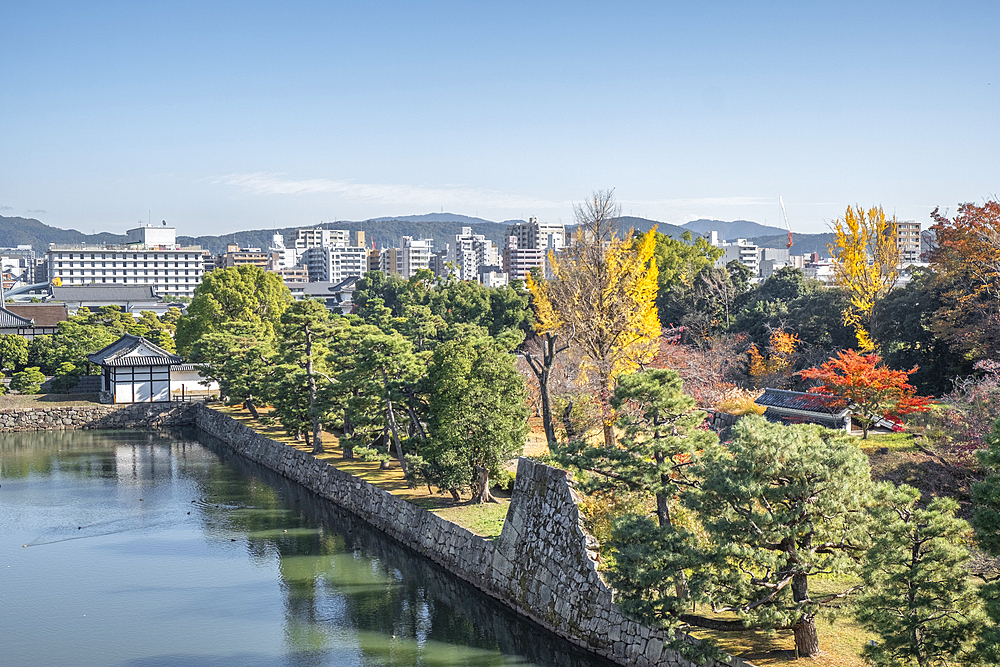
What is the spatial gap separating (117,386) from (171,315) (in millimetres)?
19292

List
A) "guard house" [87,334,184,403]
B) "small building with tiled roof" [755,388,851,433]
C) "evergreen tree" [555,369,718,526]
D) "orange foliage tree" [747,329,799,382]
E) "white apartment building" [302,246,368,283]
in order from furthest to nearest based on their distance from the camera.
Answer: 1. "white apartment building" [302,246,368,283]
2. "guard house" [87,334,184,403]
3. "orange foliage tree" [747,329,799,382]
4. "small building with tiled roof" [755,388,851,433]
5. "evergreen tree" [555,369,718,526]

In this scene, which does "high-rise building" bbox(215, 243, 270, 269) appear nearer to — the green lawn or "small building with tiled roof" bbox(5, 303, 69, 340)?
"small building with tiled roof" bbox(5, 303, 69, 340)

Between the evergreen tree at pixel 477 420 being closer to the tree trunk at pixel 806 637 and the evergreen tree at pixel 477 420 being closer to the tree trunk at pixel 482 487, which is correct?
the tree trunk at pixel 482 487

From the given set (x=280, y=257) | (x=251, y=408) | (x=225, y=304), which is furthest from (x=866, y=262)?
(x=280, y=257)

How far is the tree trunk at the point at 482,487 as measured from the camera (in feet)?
56.0

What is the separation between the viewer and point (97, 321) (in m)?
46.0

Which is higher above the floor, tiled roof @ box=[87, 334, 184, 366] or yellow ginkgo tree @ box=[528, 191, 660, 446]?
yellow ginkgo tree @ box=[528, 191, 660, 446]

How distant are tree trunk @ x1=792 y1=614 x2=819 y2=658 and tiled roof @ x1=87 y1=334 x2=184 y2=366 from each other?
3078cm

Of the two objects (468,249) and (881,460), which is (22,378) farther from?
(468,249)

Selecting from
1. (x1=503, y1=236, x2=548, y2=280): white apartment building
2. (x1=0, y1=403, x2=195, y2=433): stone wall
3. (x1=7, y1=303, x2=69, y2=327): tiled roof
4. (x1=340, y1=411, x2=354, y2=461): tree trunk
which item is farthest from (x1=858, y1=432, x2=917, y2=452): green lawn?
(x1=503, y1=236, x2=548, y2=280): white apartment building

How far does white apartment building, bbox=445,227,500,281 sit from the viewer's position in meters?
127

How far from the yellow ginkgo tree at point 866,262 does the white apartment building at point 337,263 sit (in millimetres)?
101175

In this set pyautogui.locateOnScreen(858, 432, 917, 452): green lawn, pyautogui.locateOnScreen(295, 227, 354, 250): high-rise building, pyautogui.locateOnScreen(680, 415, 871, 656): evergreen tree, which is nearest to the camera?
pyautogui.locateOnScreen(680, 415, 871, 656): evergreen tree

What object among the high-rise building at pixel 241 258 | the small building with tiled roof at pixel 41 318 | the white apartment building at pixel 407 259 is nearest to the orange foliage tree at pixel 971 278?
the small building with tiled roof at pixel 41 318
